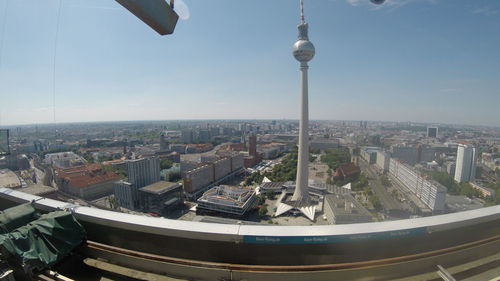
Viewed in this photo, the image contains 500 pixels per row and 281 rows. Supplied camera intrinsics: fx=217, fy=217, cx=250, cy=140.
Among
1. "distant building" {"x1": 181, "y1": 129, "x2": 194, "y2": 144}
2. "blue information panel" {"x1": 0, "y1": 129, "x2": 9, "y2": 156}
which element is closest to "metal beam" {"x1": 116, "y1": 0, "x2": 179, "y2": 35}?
"blue information panel" {"x1": 0, "y1": 129, "x2": 9, "y2": 156}

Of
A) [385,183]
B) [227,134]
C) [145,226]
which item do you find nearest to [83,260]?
[145,226]

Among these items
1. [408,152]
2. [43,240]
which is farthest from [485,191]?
[43,240]

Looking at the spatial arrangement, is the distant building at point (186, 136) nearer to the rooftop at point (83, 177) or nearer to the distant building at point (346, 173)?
the rooftop at point (83, 177)

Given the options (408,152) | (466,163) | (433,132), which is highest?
(433,132)

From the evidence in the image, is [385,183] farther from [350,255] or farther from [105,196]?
[105,196]

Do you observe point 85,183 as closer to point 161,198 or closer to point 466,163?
point 161,198

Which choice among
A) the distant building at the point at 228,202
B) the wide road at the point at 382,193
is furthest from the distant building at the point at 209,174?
the wide road at the point at 382,193

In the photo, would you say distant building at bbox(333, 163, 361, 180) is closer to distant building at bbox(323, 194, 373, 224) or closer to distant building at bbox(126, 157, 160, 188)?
distant building at bbox(323, 194, 373, 224)
